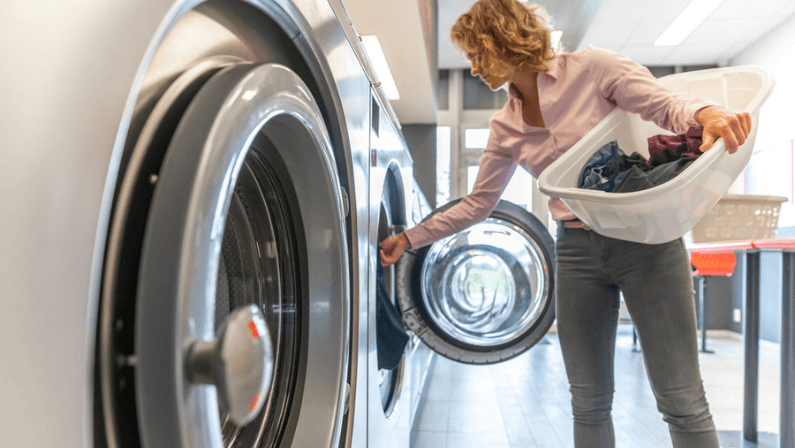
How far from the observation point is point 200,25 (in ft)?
1.52

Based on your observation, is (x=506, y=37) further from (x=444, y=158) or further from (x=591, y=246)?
(x=444, y=158)

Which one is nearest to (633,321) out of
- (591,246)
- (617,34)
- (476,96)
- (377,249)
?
(591,246)

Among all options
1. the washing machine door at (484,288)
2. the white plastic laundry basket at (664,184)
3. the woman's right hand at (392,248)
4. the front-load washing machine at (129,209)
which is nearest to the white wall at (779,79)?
the washing machine door at (484,288)

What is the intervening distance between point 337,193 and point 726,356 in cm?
439

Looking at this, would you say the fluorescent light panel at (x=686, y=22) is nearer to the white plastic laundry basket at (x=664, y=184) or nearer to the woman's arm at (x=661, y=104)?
the white plastic laundry basket at (x=664, y=184)

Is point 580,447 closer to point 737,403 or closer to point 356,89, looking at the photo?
point 356,89

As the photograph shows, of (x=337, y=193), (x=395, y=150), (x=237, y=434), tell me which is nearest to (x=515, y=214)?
(x=395, y=150)

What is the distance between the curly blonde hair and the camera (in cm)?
113

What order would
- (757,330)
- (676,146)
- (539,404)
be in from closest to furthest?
(676,146)
(757,330)
(539,404)

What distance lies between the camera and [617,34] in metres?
4.76

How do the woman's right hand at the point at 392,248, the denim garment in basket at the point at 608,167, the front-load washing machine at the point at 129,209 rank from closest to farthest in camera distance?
the front-load washing machine at the point at 129,209 < the denim garment in basket at the point at 608,167 < the woman's right hand at the point at 392,248

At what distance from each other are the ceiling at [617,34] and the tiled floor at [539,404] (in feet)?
5.05

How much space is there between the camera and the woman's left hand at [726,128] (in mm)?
873

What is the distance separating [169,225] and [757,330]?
2421mm
